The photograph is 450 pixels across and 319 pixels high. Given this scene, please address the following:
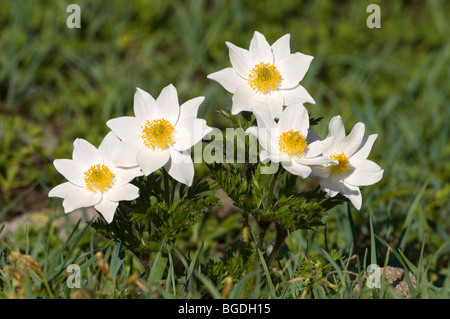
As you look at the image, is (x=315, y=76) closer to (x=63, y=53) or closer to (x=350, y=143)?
(x=63, y=53)

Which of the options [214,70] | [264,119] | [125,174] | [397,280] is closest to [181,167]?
[125,174]

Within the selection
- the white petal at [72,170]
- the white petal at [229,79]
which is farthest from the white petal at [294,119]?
the white petal at [72,170]

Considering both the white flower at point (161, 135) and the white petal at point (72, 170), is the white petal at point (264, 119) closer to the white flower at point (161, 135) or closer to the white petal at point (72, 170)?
the white flower at point (161, 135)

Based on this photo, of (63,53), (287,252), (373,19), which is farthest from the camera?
(373,19)

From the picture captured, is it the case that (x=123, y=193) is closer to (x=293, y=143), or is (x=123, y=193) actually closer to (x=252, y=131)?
(x=252, y=131)

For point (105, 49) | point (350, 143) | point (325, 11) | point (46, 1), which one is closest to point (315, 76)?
point (325, 11)

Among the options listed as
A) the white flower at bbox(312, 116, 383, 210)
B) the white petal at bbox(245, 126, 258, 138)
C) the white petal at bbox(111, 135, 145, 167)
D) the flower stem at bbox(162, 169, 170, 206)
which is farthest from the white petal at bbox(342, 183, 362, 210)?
the white petal at bbox(111, 135, 145, 167)
